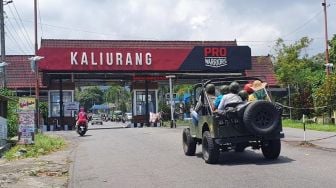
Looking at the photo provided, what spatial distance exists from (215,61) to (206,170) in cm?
3016

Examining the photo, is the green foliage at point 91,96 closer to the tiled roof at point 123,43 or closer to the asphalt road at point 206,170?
the tiled roof at point 123,43

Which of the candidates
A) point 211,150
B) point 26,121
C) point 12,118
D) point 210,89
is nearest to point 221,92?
point 210,89

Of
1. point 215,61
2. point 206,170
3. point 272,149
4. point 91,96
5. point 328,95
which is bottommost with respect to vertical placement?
point 206,170

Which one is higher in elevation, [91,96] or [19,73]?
[91,96]

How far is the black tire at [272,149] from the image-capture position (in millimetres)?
13516

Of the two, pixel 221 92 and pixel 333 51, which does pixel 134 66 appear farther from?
pixel 221 92

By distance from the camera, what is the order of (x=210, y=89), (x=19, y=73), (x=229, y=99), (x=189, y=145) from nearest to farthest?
1. (x=229, y=99)
2. (x=210, y=89)
3. (x=189, y=145)
4. (x=19, y=73)

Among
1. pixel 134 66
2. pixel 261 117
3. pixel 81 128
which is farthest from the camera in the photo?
pixel 134 66

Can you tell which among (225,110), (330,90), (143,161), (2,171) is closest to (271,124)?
(225,110)

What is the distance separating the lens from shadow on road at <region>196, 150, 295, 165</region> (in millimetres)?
13391

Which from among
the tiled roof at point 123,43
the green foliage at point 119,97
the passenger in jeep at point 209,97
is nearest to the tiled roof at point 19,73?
the tiled roof at point 123,43

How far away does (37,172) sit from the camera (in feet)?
46.1

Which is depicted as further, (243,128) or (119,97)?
(119,97)

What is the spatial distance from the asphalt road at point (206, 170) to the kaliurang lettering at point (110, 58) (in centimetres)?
2314
